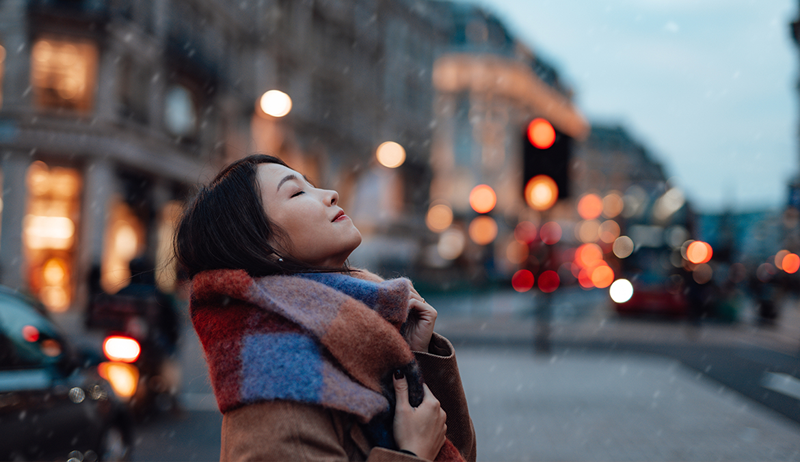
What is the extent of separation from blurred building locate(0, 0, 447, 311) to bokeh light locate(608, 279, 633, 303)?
36.8ft

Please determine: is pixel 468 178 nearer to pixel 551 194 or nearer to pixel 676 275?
pixel 676 275

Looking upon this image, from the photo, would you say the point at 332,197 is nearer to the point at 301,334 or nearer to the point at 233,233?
the point at 233,233

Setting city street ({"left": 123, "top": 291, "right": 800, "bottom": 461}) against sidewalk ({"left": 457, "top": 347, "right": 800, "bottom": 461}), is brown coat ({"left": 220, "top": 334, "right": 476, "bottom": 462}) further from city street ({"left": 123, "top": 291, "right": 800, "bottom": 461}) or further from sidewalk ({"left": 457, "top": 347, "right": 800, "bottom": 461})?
sidewalk ({"left": 457, "top": 347, "right": 800, "bottom": 461})

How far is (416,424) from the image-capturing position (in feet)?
5.37

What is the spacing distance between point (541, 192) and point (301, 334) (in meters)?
10.3

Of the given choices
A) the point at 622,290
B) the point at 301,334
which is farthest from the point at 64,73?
the point at 301,334

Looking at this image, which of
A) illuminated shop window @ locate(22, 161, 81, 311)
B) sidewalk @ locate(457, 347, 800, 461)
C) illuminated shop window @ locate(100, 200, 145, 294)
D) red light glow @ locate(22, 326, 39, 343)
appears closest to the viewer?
red light glow @ locate(22, 326, 39, 343)

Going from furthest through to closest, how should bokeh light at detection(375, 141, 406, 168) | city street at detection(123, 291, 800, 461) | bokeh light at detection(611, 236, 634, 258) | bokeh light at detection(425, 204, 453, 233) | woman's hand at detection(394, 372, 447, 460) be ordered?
bokeh light at detection(425, 204, 453, 233) → bokeh light at detection(611, 236, 634, 258) → bokeh light at detection(375, 141, 406, 168) → city street at detection(123, 291, 800, 461) → woman's hand at detection(394, 372, 447, 460)

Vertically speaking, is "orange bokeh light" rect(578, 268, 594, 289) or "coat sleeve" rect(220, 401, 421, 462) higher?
"coat sleeve" rect(220, 401, 421, 462)

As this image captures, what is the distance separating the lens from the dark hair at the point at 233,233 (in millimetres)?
1702

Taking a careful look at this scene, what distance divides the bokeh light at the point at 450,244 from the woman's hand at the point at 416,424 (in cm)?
5517

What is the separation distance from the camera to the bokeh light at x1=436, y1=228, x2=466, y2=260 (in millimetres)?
59375

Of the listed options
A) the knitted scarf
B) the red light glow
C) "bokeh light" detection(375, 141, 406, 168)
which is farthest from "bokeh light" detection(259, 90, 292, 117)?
the knitted scarf

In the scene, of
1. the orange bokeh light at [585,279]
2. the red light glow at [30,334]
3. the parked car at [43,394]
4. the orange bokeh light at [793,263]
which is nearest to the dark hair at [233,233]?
the parked car at [43,394]
